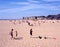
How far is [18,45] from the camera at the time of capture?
14945mm

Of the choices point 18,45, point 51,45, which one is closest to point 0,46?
point 18,45

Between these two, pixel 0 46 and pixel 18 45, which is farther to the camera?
pixel 18 45

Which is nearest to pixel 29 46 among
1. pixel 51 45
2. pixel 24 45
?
pixel 24 45

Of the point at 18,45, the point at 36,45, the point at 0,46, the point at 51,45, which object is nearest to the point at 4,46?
the point at 0,46

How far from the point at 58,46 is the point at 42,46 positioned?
1.11m

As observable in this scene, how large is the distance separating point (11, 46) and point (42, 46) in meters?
2.18

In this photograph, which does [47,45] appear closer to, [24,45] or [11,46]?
[24,45]

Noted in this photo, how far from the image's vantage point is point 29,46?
14.3 m

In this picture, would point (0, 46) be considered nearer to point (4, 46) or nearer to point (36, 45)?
point (4, 46)

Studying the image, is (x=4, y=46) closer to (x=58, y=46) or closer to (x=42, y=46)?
(x=42, y=46)

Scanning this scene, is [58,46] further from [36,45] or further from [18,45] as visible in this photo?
[18,45]

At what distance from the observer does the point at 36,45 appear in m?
14.6

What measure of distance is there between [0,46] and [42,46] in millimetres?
2914

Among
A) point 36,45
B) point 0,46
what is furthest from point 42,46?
point 0,46
